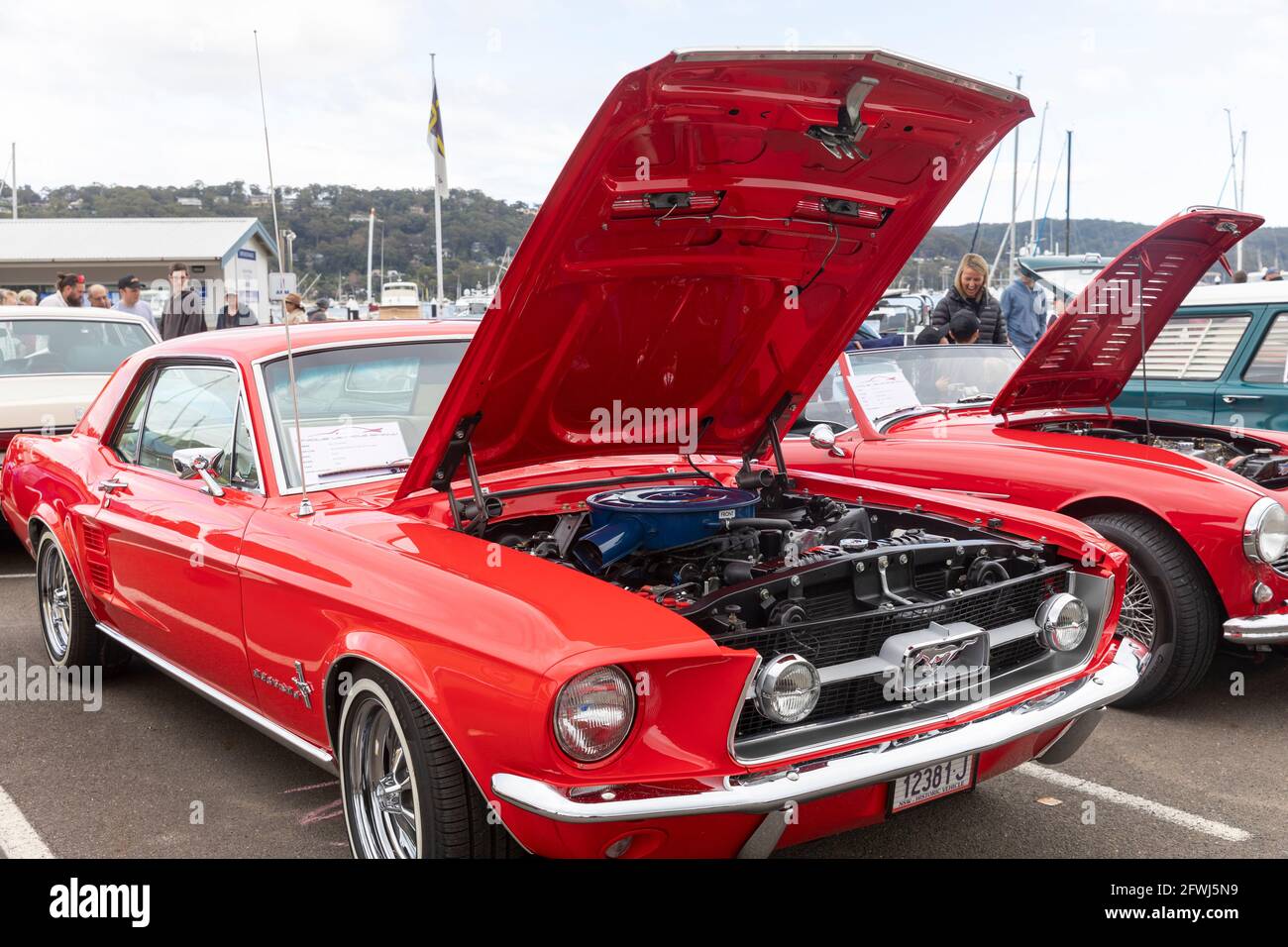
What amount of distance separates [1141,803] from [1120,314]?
8.29ft

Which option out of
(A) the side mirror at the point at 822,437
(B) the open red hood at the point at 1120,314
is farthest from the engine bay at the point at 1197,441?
(A) the side mirror at the point at 822,437

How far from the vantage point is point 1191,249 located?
5.02 meters

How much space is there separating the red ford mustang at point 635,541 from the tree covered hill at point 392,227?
15.9 inches

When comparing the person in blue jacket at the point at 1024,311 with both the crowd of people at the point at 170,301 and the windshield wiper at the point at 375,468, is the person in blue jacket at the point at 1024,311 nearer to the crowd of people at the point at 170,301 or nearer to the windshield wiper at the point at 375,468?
the crowd of people at the point at 170,301

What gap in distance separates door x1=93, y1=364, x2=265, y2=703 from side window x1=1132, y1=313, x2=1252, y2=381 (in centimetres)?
576

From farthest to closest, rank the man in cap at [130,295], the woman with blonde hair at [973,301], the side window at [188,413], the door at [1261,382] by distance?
1. the man in cap at [130,295]
2. the woman with blonde hair at [973,301]
3. the door at [1261,382]
4. the side window at [188,413]

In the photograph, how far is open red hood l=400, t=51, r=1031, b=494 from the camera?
2.67 meters

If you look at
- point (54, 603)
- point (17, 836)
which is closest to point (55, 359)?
point (54, 603)

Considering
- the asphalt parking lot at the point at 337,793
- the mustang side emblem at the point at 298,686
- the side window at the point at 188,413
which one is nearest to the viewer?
the mustang side emblem at the point at 298,686

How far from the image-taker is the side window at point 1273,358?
6789 mm

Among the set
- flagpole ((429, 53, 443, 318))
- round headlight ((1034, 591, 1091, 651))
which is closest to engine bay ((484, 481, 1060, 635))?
round headlight ((1034, 591, 1091, 651))

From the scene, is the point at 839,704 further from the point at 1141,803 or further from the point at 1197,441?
the point at 1197,441

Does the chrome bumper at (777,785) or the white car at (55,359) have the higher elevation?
the white car at (55,359)

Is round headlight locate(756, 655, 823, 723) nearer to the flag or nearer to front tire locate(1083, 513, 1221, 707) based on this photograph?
front tire locate(1083, 513, 1221, 707)
